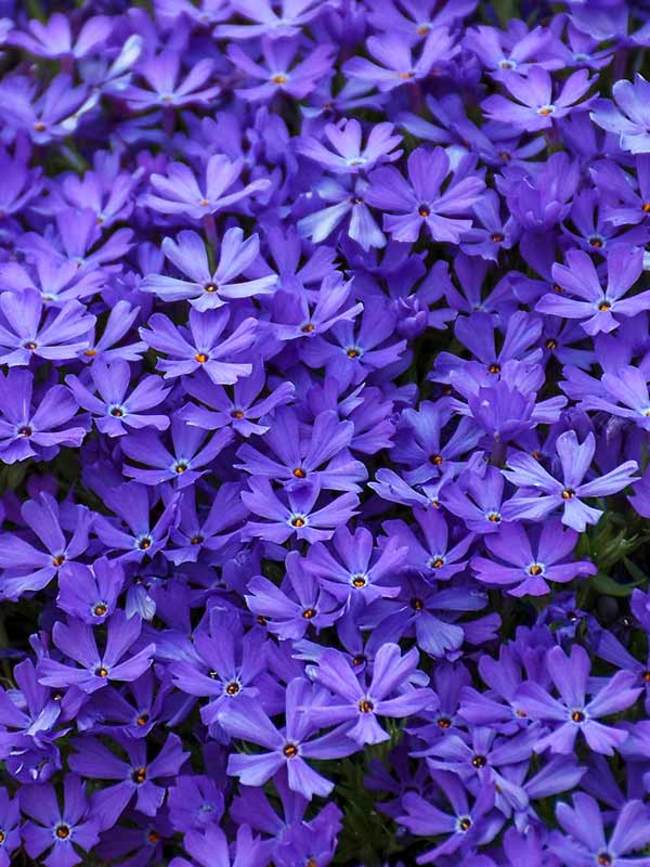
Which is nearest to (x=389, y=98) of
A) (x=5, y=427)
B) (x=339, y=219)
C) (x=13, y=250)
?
(x=339, y=219)

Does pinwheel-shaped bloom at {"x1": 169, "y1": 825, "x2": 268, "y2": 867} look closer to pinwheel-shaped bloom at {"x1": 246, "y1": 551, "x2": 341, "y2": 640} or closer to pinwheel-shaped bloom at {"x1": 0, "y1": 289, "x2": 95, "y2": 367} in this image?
pinwheel-shaped bloom at {"x1": 246, "y1": 551, "x2": 341, "y2": 640}

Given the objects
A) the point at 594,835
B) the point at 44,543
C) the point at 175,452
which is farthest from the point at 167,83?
the point at 594,835

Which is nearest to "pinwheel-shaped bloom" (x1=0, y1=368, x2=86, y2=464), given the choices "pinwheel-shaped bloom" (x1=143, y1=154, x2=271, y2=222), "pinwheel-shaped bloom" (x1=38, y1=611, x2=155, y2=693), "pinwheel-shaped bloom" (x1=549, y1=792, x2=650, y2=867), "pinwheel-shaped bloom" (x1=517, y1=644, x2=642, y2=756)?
"pinwheel-shaped bloom" (x1=38, y1=611, x2=155, y2=693)

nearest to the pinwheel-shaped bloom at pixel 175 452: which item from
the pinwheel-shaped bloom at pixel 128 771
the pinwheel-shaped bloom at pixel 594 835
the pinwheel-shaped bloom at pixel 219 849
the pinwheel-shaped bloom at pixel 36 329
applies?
the pinwheel-shaped bloom at pixel 36 329

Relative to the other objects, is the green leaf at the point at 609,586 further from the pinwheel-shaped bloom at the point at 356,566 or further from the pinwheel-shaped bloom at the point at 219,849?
the pinwheel-shaped bloom at the point at 219,849

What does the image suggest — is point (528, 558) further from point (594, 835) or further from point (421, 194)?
point (421, 194)

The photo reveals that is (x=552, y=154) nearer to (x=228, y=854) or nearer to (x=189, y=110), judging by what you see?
(x=189, y=110)
